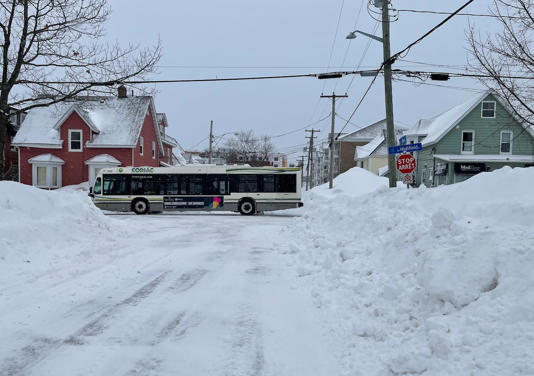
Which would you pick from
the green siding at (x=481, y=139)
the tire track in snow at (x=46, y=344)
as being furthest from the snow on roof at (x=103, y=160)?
the tire track in snow at (x=46, y=344)

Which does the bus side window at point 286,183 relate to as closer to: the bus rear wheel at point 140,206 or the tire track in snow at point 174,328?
the bus rear wheel at point 140,206

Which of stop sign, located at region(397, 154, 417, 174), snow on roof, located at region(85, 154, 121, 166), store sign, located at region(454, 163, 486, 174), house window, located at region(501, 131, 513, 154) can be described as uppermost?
house window, located at region(501, 131, 513, 154)

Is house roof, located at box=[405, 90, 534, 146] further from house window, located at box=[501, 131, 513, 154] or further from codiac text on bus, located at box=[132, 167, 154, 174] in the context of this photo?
codiac text on bus, located at box=[132, 167, 154, 174]

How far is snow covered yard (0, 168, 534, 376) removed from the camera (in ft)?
11.9

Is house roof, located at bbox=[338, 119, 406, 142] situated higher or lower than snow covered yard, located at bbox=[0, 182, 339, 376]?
higher

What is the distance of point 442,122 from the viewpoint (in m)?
37.0

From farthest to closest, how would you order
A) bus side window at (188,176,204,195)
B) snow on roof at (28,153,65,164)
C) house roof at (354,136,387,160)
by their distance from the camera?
1. house roof at (354,136,387,160)
2. snow on roof at (28,153,65,164)
3. bus side window at (188,176,204,195)

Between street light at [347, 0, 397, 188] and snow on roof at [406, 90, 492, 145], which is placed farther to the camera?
snow on roof at [406, 90, 492, 145]

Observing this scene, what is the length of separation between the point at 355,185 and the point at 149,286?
32.2 metres

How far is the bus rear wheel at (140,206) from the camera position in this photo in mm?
24625

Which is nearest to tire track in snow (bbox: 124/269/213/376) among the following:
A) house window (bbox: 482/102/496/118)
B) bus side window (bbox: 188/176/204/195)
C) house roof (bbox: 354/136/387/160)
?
bus side window (bbox: 188/176/204/195)

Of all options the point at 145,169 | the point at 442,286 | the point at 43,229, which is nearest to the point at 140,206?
the point at 145,169

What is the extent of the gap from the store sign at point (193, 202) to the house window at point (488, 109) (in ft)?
82.2

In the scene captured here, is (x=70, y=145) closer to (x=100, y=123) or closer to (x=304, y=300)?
(x=100, y=123)
